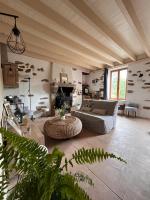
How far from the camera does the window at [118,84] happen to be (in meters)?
6.66

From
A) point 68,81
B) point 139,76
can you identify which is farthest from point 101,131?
point 68,81

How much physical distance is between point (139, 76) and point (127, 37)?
2.45 meters

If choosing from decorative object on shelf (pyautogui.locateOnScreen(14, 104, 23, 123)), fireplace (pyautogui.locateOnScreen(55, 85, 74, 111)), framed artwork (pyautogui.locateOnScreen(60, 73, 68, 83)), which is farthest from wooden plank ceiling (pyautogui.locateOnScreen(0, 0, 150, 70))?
fireplace (pyautogui.locateOnScreen(55, 85, 74, 111))

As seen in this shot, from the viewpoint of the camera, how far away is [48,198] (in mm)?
567

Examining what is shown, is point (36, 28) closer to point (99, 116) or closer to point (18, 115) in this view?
point (18, 115)

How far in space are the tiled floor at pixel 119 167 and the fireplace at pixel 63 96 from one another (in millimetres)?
3117

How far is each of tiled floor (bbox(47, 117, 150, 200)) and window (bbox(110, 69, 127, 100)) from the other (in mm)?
3400

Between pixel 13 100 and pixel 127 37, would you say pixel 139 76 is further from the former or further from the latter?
pixel 13 100

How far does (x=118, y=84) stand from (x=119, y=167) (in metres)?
5.42

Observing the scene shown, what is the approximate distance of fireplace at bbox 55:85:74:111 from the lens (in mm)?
6504

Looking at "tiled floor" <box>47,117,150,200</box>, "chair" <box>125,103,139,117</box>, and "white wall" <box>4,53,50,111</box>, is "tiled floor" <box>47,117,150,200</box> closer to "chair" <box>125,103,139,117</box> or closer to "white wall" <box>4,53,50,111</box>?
"chair" <box>125,103,139,117</box>

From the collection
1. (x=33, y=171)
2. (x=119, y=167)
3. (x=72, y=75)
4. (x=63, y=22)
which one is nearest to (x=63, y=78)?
(x=72, y=75)

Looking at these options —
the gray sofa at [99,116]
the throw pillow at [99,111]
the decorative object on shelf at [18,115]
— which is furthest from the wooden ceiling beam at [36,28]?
the decorative object on shelf at [18,115]

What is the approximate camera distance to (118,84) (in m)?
6.91
